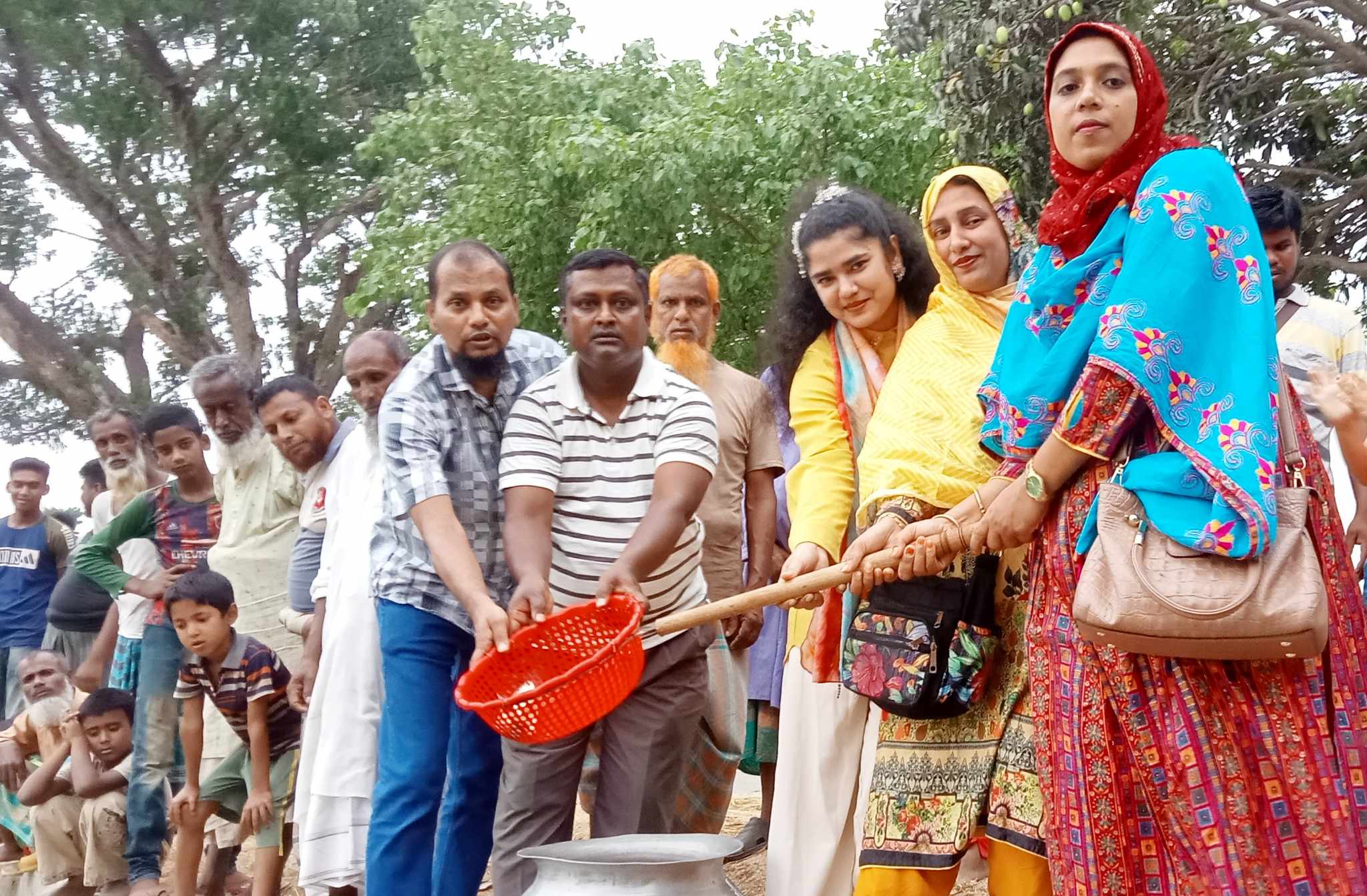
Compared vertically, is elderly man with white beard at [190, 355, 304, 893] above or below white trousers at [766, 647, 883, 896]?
above

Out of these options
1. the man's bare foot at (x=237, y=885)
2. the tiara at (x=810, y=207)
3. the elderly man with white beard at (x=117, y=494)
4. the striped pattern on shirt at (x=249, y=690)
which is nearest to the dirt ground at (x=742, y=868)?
the man's bare foot at (x=237, y=885)

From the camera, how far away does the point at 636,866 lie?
299 cm

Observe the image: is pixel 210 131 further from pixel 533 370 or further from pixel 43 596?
pixel 533 370

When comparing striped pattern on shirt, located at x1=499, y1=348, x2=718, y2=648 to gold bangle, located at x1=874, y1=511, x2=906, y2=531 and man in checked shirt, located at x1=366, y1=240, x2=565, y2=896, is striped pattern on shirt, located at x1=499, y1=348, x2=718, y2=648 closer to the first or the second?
man in checked shirt, located at x1=366, y1=240, x2=565, y2=896

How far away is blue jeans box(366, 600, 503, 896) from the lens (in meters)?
Result: 3.87

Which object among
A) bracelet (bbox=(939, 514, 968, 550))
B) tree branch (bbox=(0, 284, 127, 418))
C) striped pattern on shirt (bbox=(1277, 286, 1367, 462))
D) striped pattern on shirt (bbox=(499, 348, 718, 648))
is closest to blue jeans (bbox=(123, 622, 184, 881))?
striped pattern on shirt (bbox=(499, 348, 718, 648))

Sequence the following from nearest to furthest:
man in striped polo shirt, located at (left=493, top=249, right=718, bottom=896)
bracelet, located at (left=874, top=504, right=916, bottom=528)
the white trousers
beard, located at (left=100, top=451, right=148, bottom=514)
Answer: bracelet, located at (left=874, top=504, right=916, bottom=528)
man in striped polo shirt, located at (left=493, top=249, right=718, bottom=896)
the white trousers
beard, located at (left=100, top=451, right=148, bottom=514)

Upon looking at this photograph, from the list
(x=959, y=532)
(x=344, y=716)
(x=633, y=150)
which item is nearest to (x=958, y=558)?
(x=959, y=532)

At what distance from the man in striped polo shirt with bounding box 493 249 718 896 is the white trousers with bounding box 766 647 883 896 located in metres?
0.32

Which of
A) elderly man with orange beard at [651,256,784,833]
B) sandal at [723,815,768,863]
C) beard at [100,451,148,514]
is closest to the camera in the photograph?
elderly man with orange beard at [651,256,784,833]

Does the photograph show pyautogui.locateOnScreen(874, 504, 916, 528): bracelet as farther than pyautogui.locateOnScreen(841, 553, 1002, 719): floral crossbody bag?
Yes

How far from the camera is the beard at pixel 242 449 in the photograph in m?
6.14

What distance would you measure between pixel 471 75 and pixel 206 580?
10.4 m

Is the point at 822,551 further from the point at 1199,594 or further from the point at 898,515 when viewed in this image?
the point at 1199,594
